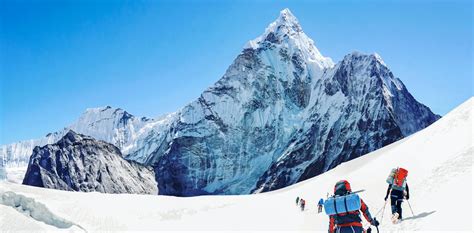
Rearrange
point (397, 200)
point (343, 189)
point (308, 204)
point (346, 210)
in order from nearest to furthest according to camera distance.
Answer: point (346, 210) → point (343, 189) → point (397, 200) → point (308, 204)

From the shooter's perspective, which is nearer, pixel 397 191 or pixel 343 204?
pixel 343 204

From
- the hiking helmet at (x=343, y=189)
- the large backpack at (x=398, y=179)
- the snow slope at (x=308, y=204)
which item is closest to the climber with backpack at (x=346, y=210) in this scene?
the hiking helmet at (x=343, y=189)

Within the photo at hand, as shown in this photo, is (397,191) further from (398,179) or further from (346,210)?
(346,210)

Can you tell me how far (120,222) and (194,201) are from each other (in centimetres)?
1189

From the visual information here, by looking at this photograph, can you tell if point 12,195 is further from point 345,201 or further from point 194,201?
point 345,201

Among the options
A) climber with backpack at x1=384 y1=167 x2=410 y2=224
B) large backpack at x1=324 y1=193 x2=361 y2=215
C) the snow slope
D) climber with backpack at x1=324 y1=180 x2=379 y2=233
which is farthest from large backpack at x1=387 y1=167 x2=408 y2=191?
large backpack at x1=324 y1=193 x2=361 y2=215

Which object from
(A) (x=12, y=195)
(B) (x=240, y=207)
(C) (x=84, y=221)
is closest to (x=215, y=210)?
(B) (x=240, y=207)

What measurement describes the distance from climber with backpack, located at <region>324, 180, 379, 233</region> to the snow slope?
13.6 feet

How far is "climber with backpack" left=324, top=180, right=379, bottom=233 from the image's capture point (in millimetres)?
11656

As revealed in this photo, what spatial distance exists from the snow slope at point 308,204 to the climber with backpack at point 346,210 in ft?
13.6

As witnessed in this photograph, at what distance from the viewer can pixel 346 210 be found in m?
11.7

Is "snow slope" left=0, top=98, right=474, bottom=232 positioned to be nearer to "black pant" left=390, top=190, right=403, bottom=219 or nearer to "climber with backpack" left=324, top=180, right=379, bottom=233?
"black pant" left=390, top=190, right=403, bottom=219

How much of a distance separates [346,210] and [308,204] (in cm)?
2713

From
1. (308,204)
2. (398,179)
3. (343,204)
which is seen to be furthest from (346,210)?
(308,204)
